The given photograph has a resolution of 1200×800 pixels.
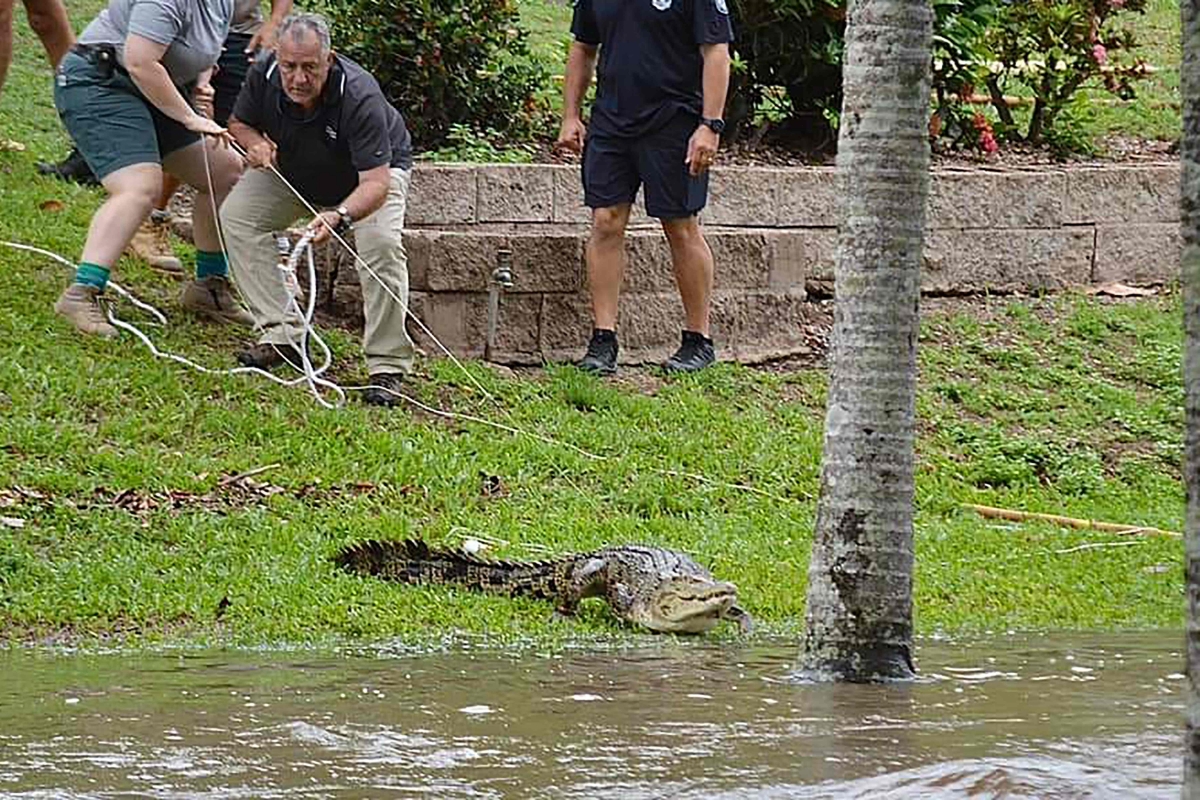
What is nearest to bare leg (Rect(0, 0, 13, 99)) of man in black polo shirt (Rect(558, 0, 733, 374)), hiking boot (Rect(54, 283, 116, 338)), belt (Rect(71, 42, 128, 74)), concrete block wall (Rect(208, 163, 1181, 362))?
belt (Rect(71, 42, 128, 74))

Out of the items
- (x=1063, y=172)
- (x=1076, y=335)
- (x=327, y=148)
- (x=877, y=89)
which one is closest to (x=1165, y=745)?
(x=877, y=89)

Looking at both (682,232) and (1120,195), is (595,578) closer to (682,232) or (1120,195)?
(682,232)

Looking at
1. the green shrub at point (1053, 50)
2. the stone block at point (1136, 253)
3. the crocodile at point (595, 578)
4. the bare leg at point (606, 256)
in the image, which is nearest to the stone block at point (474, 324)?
the bare leg at point (606, 256)

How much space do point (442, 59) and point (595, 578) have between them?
19.1ft

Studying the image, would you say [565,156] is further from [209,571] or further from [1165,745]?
[1165,745]

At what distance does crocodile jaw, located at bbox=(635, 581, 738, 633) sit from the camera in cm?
683

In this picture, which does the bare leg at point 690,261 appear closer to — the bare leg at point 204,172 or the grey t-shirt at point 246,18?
the bare leg at point 204,172

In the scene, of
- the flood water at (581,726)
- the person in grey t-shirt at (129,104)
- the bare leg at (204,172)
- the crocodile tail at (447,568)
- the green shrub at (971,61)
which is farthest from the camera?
the green shrub at (971,61)

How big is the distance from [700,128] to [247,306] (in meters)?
2.34

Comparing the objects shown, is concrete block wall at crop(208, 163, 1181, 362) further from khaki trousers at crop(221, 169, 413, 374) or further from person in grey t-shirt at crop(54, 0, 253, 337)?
person in grey t-shirt at crop(54, 0, 253, 337)

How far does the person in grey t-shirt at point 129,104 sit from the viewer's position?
366 inches

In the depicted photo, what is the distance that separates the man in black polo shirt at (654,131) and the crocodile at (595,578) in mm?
3082

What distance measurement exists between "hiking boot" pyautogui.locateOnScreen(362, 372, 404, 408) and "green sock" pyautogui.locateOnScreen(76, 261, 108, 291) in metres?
1.30

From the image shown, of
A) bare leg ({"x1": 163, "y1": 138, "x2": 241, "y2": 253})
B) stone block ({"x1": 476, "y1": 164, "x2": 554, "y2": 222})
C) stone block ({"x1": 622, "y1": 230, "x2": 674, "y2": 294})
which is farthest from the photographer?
stone block ({"x1": 476, "y1": 164, "x2": 554, "y2": 222})
